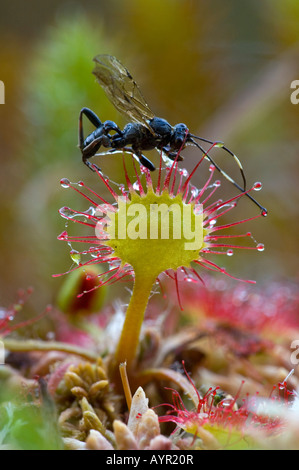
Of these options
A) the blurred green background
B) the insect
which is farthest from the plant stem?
the blurred green background

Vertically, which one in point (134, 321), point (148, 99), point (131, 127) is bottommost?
point (134, 321)

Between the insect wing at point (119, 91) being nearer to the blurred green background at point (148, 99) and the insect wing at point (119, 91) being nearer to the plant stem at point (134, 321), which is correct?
the plant stem at point (134, 321)

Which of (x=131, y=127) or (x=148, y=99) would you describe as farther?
(x=148, y=99)

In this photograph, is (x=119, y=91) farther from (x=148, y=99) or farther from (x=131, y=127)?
(x=148, y=99)

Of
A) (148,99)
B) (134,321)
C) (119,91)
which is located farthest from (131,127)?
(148,99)

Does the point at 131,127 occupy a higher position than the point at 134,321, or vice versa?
the point at 131,127

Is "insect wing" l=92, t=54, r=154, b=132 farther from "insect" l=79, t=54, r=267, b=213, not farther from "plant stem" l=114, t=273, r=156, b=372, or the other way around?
"plant stem" l=114, t=273, r=156, b=372
